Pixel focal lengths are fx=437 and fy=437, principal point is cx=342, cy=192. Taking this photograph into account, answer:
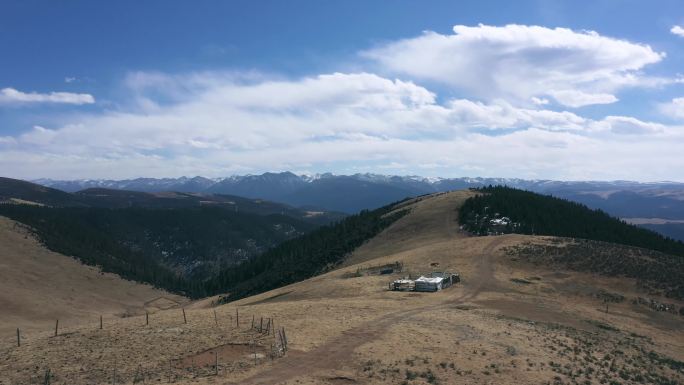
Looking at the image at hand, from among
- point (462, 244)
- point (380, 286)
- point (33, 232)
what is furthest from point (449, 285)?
point (33, 232)

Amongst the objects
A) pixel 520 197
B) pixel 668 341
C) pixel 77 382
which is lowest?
pixel 668 341

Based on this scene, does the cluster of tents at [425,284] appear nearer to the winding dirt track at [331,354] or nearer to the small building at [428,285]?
the small building at [428,285]

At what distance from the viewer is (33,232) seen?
5536 inches

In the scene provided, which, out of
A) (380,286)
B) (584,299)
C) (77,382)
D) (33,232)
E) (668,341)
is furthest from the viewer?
(33,232)

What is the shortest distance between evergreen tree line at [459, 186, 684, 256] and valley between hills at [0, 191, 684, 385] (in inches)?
1356

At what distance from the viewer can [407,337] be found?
118 feet

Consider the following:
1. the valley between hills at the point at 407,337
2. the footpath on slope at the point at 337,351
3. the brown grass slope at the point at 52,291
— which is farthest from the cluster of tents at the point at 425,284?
the brown grass slope at the point at 52,291

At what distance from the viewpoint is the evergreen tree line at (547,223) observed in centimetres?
11081

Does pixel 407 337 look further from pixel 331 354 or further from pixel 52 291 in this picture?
pixel 52 291

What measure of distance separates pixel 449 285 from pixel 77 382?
47.5m

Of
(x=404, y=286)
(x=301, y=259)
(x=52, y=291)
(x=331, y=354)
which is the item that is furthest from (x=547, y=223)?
(x=52, y=291)

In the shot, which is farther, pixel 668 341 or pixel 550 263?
pixel 550 263

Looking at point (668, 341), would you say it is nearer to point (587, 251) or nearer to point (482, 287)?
point (482, 287)

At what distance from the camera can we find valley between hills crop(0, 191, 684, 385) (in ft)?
95.6
